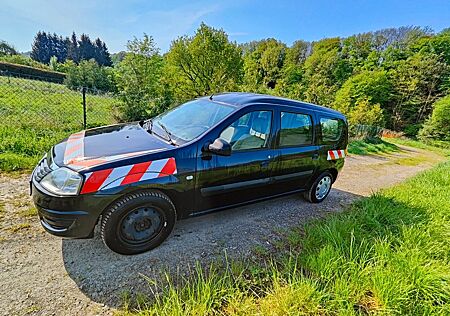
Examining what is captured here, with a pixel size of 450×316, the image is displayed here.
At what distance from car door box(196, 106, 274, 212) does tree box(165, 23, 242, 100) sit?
818 inches

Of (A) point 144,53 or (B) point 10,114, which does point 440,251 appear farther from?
(A) point 144,53

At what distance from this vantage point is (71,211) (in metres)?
2.06

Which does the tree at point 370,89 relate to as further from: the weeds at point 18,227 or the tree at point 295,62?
the weeds at point 18,227

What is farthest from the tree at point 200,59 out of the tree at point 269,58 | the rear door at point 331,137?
the rear door at point 331,137

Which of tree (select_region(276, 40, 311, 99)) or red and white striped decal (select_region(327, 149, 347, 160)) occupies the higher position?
tree (select_region(276, 40, 311, 99))

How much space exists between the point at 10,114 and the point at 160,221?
635cm

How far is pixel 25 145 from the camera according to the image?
4762 mm

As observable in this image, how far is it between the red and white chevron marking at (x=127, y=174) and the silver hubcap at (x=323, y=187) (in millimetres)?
2837

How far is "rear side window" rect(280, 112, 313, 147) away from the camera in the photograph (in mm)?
3303

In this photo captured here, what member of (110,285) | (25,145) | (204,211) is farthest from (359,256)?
(25,145)

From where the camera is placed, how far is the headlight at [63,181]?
2.05 metres

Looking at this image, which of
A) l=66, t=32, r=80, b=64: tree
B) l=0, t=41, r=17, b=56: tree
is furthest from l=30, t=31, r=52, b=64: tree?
l=0, t=41, r=17, b=56: tree

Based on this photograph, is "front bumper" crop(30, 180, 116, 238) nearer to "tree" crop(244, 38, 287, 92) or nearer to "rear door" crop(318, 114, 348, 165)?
"rear door" crop(318, 114, 348, 165)

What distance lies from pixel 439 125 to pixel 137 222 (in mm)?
40447
